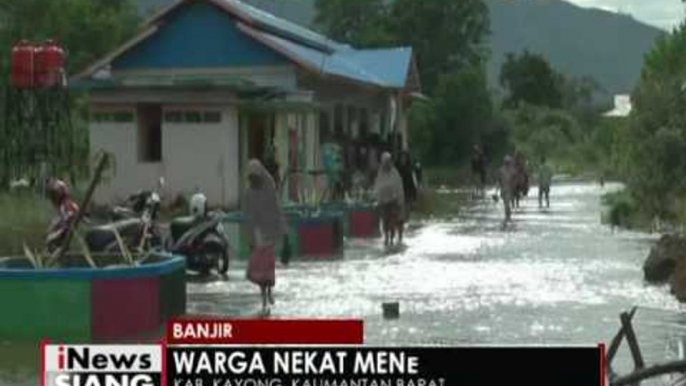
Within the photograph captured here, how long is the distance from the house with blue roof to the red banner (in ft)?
73.5

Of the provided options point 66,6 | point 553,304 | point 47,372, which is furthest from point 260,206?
point 66,6

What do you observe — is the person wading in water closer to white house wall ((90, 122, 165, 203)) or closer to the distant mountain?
white house wall ((90, 122, 165, 203))

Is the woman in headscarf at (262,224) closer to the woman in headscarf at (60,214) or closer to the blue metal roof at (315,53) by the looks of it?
the woman in headscarf at (60,214)

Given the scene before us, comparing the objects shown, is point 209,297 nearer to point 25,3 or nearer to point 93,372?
point 93,372

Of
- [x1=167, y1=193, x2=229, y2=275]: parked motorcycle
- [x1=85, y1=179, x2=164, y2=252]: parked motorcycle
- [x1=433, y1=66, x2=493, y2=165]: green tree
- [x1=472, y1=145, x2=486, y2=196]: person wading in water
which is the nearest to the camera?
[x1=85, y1=179, x2=164, y2=252]: parked motorcycle

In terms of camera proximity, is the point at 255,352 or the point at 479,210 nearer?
the point at 255,352

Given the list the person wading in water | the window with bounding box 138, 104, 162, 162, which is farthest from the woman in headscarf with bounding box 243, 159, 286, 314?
the person wading in water

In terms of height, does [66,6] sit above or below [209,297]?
above

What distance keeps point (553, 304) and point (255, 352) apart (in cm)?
1121

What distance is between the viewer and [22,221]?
78.6 feet

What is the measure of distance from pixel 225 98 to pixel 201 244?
1328 centimetres

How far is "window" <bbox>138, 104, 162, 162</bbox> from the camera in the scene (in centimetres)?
3161

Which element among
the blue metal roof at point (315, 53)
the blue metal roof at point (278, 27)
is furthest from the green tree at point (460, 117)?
the blue metal roof at point (278, 27)

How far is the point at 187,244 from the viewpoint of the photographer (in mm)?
17625
